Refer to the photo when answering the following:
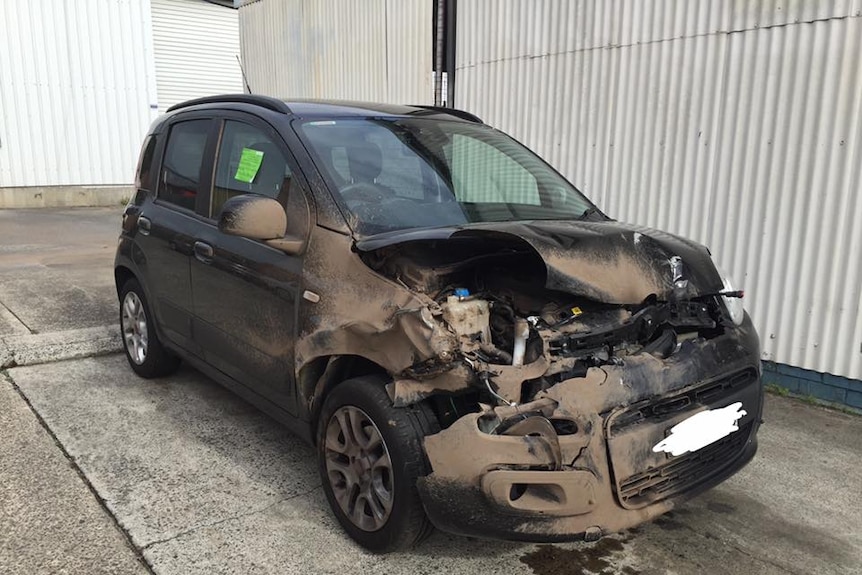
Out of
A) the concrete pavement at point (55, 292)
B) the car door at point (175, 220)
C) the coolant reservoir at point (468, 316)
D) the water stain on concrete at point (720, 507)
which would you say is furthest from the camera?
the concrete pavement at point (55, 292)

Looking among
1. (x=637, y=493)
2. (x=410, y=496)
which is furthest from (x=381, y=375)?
(x=637, y=493)

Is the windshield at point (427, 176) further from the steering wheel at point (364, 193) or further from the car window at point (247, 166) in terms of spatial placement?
the car window at point (247, 166)

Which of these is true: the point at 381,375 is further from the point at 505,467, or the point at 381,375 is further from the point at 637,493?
the point at 637,493

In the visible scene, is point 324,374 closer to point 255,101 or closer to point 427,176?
point 427,176

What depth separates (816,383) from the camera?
484 cm

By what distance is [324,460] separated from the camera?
3018 mm

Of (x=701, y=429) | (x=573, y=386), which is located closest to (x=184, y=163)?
(x=573, y=386)

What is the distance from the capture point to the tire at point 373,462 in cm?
255

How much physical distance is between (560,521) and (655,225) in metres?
3.80

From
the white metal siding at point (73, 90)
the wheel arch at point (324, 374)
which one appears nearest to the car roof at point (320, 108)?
the wheel arch at point (324, 374)

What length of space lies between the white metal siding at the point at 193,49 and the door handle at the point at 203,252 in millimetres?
13999

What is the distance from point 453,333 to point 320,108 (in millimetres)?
1783

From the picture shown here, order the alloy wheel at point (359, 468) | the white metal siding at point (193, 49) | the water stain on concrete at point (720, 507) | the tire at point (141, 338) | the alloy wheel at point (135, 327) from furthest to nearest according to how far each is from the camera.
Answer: the white metal siding at point (193, 49), the alloy wheel at point (135, 327), the tire at point (141, 338), the water stain on concrete at point (720, 507), the alloy wheel at point (359, 468)

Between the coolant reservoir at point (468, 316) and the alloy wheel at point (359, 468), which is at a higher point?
the coolant reservoir at point (468, 316)
